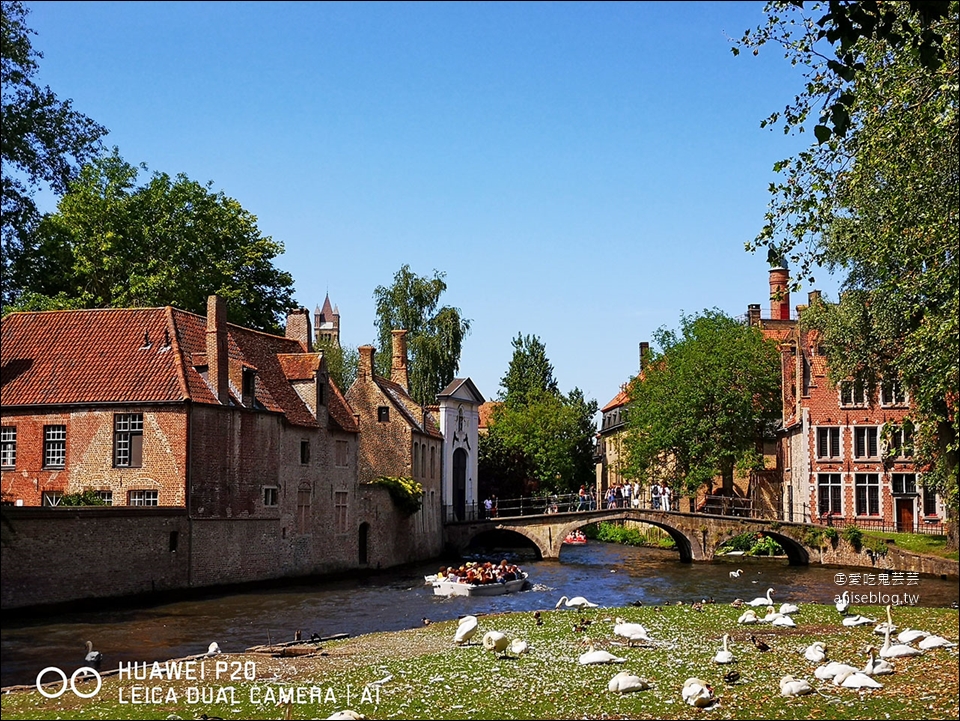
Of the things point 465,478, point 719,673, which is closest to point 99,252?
point 465,478

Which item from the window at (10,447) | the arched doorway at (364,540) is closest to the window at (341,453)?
the arched doorway at (364,540)

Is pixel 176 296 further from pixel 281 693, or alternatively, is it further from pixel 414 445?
pixel 281 693

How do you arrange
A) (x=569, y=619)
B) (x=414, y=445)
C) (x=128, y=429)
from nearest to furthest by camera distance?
(x=569, y=619)
(x=128, y=429)
(x=414, y=445)

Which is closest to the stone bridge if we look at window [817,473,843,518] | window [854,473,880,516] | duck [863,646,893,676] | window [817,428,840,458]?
window [817,473,843,518]

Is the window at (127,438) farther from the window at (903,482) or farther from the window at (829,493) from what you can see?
the window at (903,482)

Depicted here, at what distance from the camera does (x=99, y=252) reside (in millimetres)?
44062

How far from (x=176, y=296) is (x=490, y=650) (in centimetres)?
2899

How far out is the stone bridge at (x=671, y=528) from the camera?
51438 mm

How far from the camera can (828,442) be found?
54.2 m

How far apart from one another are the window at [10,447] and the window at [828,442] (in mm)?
36010

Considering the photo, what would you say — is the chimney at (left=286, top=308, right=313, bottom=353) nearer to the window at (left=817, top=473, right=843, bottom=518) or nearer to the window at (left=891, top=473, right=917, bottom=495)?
the window at (left=817, top=473, right=843, bottom=518)

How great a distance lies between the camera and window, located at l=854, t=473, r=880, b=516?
52656 mm

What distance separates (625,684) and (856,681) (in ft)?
10.1

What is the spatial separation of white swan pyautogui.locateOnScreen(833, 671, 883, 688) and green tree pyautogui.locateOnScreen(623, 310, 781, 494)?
142 feet
